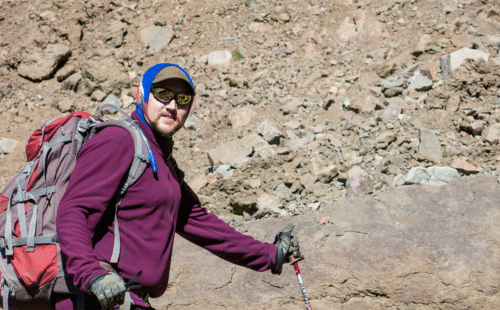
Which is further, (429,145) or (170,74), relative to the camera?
(429,145)

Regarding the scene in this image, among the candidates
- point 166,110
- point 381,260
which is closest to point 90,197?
point 166,110

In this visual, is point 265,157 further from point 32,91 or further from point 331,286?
point 32,91

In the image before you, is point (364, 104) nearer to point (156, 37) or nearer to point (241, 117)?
point (241, 117)

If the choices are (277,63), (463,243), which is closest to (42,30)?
(277,63)

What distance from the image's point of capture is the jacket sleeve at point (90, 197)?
2.06 meters

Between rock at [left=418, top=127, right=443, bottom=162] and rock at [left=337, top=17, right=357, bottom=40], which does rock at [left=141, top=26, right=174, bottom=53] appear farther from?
rock at [left=418, top=127, right=443, bottom=162]

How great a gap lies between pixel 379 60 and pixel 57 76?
539 cm

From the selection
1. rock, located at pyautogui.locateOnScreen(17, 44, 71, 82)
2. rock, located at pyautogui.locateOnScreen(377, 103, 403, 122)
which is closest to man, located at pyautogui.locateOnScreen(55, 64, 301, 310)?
rock, located at pyautogui.locateOnScreen(377, 103, 403, 122)

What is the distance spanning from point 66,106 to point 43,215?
5896 mm

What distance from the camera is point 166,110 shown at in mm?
2570

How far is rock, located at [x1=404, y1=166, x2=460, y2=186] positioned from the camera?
4.86 m

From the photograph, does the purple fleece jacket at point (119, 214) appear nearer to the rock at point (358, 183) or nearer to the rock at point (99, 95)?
the rock at point (358, 183)

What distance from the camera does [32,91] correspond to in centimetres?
814

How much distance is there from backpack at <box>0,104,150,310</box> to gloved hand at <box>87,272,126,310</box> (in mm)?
295
